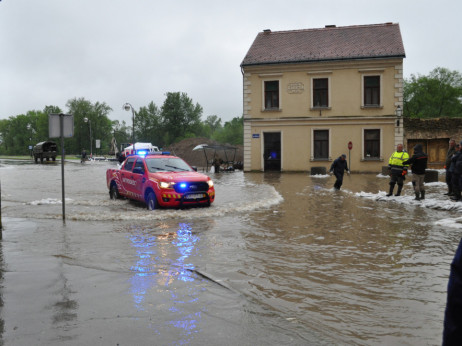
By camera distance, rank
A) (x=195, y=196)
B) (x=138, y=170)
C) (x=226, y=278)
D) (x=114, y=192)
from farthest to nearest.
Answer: (x=114, y=192) < (x=138, y=170) < (x=195, y=196) < (x=226, y=278)

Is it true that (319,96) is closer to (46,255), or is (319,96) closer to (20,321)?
(46,255)

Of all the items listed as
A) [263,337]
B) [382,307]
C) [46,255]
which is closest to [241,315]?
[263,337]

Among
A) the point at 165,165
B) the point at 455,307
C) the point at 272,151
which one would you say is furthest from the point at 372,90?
the point at 455,307

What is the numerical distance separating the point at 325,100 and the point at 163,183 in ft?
69.0

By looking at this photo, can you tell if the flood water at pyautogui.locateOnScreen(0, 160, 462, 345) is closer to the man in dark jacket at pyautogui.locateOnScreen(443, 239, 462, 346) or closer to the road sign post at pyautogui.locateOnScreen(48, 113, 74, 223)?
the road sign post at pyautogui.locateOnScreen(48, 113, 74, 223)

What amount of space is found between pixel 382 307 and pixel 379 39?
29675 mm

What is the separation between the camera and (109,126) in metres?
113

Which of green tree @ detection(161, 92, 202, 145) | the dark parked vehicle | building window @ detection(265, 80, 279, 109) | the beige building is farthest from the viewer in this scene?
green tree @ detection(161, 92, 202, 145)

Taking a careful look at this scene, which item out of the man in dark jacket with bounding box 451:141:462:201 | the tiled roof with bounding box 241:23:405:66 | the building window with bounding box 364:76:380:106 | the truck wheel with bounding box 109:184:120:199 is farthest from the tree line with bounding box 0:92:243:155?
the man in dark jacket with bounding box 451:141:462:201

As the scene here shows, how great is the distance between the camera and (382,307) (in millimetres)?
4590

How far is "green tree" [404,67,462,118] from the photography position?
61344 mm

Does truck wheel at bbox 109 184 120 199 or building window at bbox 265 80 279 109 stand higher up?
building window at bbox 265 80 279 109

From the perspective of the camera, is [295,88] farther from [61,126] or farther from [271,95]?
[61,126]

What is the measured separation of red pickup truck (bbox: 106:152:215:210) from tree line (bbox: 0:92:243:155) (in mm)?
64956
